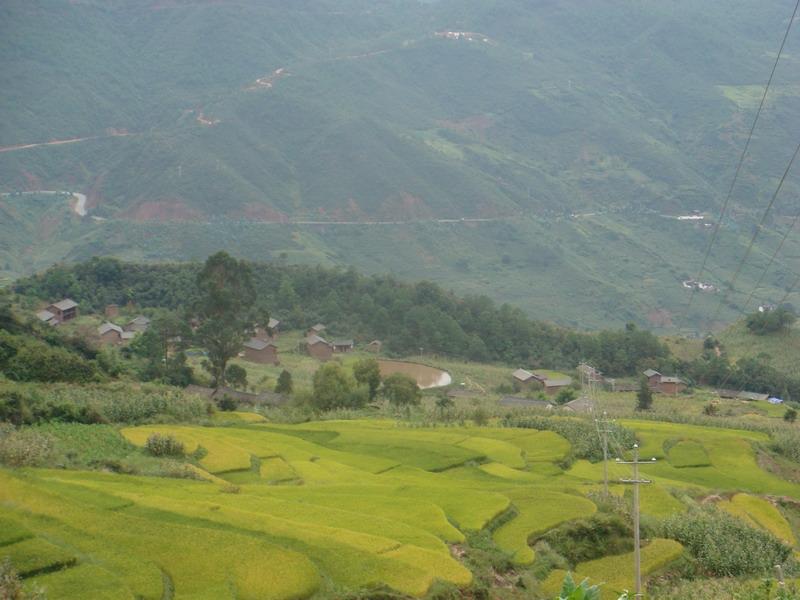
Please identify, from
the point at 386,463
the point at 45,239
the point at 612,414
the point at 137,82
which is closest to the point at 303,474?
the point at 386,463

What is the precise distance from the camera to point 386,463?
31.1m

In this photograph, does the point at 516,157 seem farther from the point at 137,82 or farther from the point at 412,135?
the point at 137,82

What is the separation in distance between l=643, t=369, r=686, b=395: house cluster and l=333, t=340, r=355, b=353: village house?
20582 millimetres

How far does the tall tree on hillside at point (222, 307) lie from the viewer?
1937 inches

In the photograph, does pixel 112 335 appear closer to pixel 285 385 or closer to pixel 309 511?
pixel 285 385

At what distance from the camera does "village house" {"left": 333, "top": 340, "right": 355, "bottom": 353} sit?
6744cm

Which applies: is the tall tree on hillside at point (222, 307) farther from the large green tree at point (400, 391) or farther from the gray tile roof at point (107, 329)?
the gray tile roof at point (107, 329)

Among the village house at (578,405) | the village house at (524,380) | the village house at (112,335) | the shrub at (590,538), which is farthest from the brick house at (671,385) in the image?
the shrub at (590,538)

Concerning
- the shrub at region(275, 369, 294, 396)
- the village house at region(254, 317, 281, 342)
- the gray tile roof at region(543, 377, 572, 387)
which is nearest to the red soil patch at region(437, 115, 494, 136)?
the village house at region(254, 317, 281, 342)

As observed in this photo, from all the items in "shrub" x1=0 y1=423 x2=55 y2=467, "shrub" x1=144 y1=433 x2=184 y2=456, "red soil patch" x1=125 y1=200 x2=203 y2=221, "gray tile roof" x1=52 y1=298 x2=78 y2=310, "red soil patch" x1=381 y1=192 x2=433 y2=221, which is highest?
"red soil patch" x1=381 y1=192 x2=433 y2=221

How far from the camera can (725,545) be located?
23.7 metres

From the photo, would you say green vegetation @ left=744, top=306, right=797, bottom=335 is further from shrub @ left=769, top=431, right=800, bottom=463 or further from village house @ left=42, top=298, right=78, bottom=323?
village house @ left=42, top=298, right=78, bottom=323

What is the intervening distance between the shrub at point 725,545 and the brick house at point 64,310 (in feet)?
153

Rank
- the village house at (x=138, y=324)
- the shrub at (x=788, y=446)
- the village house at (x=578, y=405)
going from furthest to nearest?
the village house at (x=138, y=324) < the village house at (x=578, y=405) < the shrub at (x=788, y=446)
